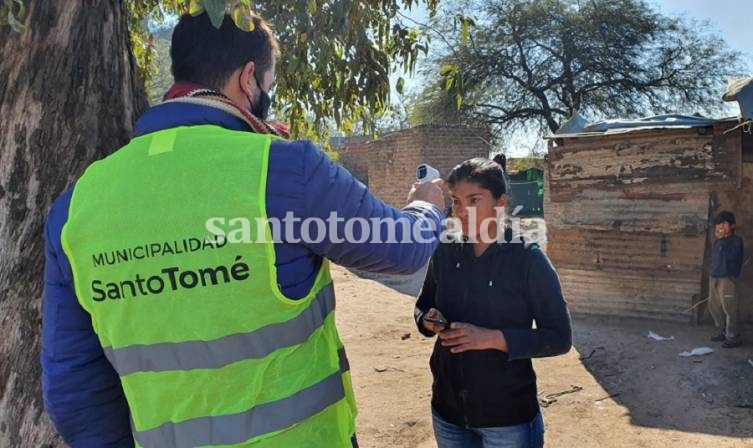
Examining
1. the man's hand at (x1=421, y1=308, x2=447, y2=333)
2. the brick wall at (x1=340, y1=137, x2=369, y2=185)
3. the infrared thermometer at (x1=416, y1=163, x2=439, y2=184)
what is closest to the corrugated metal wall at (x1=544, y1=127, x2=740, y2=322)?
the man's hand at (x1=421, y1=308, x2=447, y2=333)

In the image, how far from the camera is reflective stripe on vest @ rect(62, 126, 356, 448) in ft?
3.98

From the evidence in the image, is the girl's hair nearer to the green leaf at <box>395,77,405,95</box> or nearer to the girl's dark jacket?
the girl's dark jacket

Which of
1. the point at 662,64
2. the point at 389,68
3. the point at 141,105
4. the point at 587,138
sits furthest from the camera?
the point at 662,64

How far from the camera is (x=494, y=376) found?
7.18 ft

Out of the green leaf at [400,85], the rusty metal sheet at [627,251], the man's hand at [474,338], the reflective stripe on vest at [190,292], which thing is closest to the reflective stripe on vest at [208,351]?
the reflective stripe on vest at [190,292]

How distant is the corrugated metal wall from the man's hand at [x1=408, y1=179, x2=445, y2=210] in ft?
18.8

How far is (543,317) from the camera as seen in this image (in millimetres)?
2197

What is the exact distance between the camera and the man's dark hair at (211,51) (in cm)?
144

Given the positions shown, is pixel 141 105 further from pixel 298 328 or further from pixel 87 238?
pixel 298 328

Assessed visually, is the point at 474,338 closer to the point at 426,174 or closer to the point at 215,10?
the point at 426,174

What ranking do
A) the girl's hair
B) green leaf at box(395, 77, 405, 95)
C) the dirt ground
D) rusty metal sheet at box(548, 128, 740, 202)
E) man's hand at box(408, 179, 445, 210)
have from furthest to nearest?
rusty metal sheet at box(548, 128, 740, 202)
the dirt ground
green leaf at box(395, 77, 405, 95)
the girl's hair
man's hand at box(408, 179, 445, 210)

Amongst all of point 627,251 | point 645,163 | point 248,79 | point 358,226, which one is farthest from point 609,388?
point 248,79

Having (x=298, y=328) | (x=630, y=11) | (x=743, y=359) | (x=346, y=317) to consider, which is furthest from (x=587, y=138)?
(x=630, y=11)

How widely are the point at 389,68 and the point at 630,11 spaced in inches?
714
